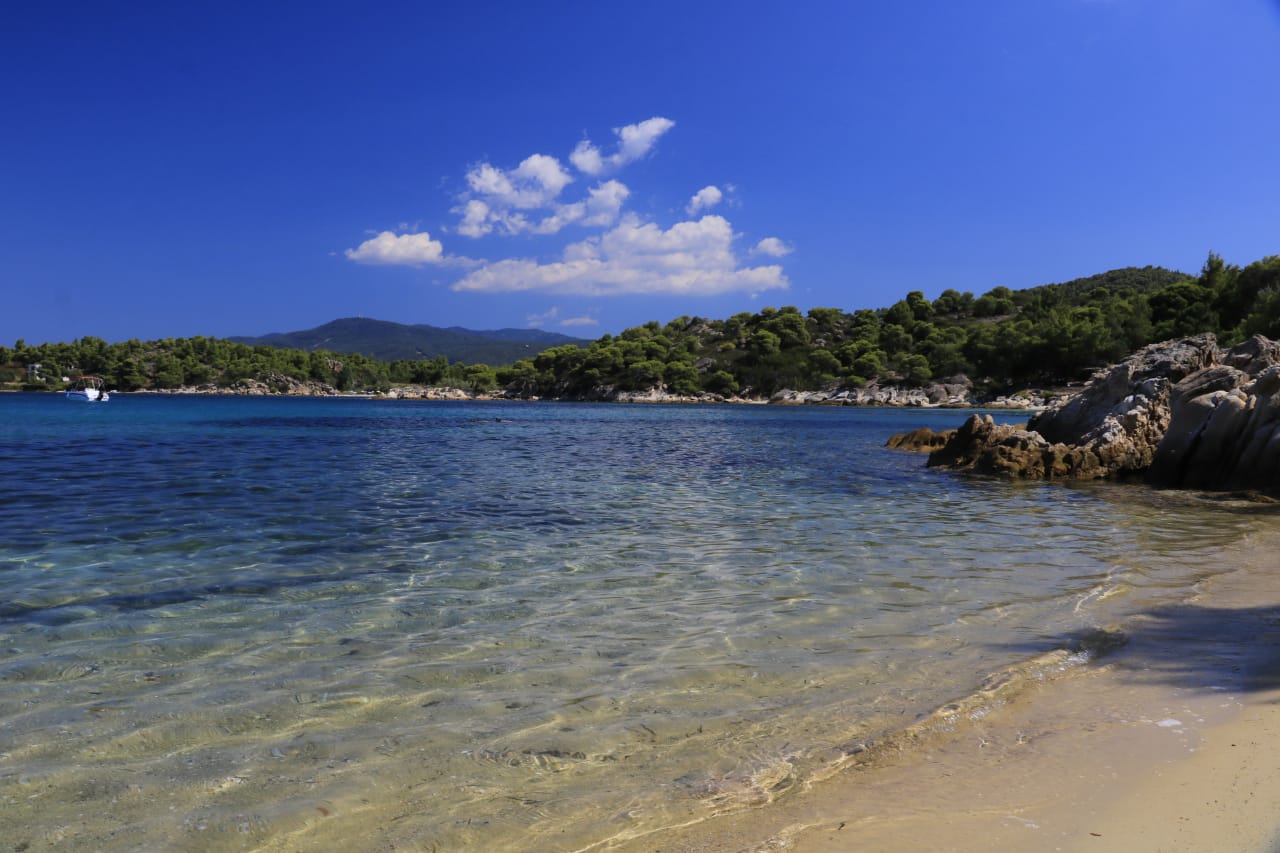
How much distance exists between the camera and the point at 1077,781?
11.7ft

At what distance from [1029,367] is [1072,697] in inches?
4030

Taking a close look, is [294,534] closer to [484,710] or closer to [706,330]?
[484,710]

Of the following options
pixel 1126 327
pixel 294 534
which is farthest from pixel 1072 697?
pixel 1126 327

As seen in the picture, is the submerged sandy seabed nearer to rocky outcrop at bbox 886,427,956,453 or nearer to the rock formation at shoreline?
the rock formation at shoreline

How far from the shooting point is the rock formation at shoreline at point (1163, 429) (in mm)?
16797

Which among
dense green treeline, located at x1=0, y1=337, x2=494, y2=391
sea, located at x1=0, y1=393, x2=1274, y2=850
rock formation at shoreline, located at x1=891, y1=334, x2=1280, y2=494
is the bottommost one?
sea, located at x1=0, y1=393, x2=1274, y2=850

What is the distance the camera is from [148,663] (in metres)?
5.34

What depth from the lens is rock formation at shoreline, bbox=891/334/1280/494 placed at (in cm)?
1680

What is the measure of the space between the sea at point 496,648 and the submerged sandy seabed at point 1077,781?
241 millimetres

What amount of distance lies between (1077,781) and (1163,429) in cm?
2117

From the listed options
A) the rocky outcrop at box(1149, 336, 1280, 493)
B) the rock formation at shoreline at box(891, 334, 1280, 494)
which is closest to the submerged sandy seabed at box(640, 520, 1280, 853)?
the rocky outcrop at box(1149, 336, 1280, 493)

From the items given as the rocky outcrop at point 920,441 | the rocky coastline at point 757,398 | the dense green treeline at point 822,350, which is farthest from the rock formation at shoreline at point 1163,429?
the rocky coastline at point 757,398

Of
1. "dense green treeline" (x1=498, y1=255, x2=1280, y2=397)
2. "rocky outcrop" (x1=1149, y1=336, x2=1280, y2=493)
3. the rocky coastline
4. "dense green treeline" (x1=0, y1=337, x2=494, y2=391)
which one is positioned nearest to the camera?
"rocky outcrop" (x1=1149, y1=336, x2=1280, y2=493)

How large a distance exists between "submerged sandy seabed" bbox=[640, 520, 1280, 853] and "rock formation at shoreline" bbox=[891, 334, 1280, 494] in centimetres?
1470
